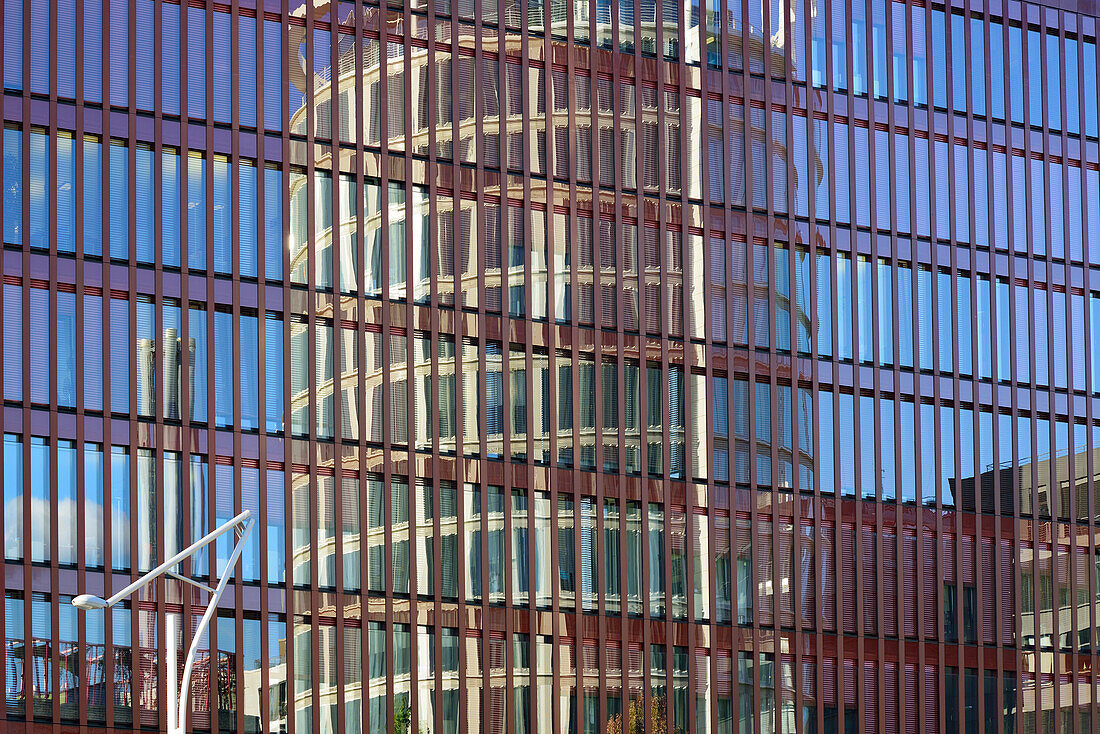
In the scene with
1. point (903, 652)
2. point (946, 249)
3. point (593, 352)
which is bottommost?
point (903, 652)

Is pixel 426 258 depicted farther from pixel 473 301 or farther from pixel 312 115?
pixel 312 115

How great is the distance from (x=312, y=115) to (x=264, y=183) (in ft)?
7.34

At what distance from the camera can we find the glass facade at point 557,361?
145 feet

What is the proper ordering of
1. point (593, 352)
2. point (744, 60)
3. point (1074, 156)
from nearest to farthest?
1. point (593, 352)
2. point (744, 60)
3. point (1074, 156)

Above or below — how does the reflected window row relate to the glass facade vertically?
below

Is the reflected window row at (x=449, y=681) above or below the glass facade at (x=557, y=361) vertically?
below

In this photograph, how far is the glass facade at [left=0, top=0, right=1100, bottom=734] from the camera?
44.2 m

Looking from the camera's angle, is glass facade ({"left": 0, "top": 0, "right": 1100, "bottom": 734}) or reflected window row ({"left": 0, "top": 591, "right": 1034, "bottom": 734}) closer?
reflected window row ({"left": 0, "top": 591, "right": 1034, "bottom": 734})

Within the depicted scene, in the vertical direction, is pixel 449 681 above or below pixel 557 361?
below

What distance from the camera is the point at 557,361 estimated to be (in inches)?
1922

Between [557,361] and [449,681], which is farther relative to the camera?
[557,361]

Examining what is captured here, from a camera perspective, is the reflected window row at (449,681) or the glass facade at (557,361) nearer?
the reflected window row at (449,681)

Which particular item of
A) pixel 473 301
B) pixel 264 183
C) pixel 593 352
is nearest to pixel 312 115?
pixel 264 183

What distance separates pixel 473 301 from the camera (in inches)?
1900
